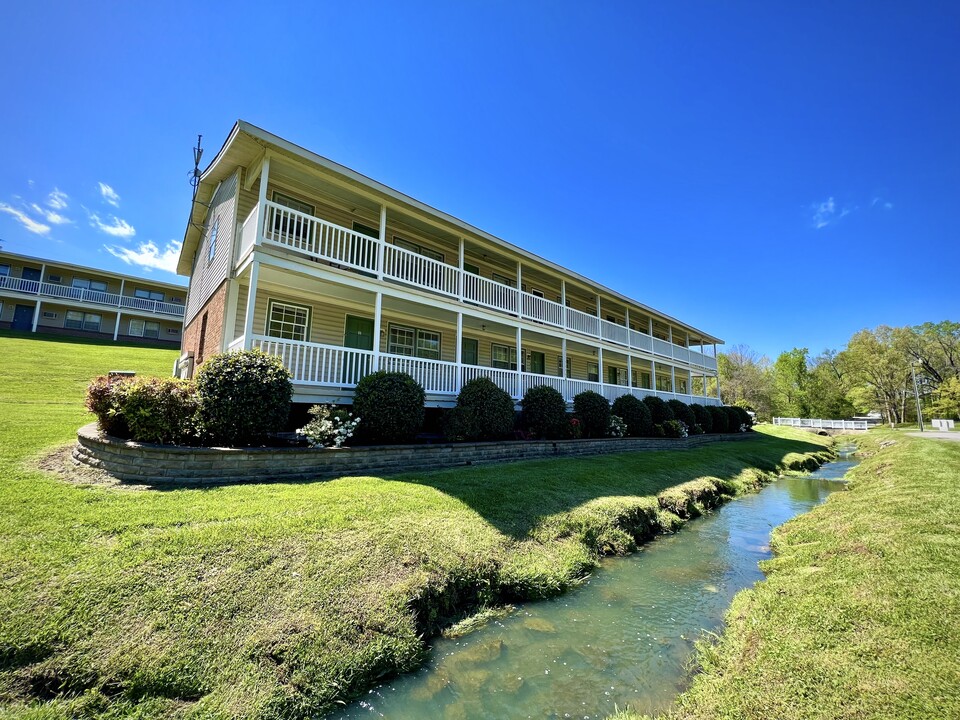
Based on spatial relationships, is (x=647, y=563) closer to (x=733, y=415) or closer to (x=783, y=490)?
(x=783, y=490)

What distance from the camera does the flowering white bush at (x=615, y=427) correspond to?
14.4 m

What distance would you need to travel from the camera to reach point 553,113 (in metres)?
14.4

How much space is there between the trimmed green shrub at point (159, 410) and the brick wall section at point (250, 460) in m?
0.34

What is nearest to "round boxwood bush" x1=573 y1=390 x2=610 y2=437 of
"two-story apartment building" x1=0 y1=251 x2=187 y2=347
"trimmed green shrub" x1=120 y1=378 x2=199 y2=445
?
"trimmed green shrub" x1=120 y1=378 x2=199 y2=445

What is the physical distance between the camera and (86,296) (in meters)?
27.8

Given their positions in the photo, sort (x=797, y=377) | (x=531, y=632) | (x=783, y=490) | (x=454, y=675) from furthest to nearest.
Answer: (x=797, y=377)
(x=783, y=490)
(x=531, y=632)
(x=454, y=675)

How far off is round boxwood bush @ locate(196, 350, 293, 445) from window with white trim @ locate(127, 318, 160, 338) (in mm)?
30143

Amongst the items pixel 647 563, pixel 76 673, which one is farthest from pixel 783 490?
pixel 76 673

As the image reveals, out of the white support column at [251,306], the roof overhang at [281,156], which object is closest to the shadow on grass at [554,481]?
the white support column at [251,306]

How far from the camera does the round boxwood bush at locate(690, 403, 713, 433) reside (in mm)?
20375

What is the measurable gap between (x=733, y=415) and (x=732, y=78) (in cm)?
1744

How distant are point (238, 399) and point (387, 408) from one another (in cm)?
273

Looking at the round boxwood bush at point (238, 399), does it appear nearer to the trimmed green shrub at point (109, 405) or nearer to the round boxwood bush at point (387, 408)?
the trimmed green shrub at point (109, 405)

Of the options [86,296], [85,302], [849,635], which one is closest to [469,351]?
[849,635]
